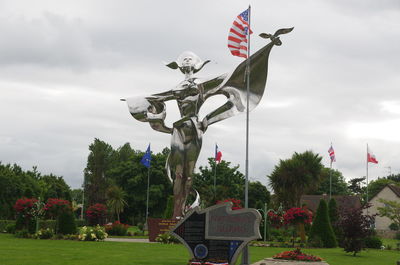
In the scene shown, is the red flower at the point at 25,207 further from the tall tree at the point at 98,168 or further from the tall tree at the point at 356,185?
the tall tree at the point at 356,185

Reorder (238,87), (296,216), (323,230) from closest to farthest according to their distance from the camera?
(238,87)
(296,216)
(323,230)

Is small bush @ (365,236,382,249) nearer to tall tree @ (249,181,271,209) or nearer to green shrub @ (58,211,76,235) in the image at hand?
green shrub @ (58,211,76,235)

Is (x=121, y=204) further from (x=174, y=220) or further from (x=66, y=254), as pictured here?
(x=66, y=254)

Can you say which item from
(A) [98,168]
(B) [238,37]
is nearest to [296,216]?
(B) [238,37]

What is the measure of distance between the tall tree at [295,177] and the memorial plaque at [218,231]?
37074 millimetres

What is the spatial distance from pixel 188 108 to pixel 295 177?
26793 mm

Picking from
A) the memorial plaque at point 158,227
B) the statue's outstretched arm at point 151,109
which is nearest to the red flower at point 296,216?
the memorial plaque at point 158,227

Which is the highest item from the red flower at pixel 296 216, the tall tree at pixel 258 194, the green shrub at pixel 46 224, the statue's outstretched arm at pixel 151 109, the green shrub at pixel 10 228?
the statue's outstretched arm at pixel 151 109

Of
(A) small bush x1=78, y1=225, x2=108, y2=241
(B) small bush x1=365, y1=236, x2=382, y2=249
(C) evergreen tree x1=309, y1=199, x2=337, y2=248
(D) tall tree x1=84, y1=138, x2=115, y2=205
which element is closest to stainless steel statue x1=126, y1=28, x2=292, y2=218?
(A) small bush x1=78, y1=225, x2=108, y2=241

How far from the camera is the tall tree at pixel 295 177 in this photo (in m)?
52.4

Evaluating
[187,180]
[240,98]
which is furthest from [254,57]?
[187,180]

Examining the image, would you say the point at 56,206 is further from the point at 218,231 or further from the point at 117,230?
the point at 218,231

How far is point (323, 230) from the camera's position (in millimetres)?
32531

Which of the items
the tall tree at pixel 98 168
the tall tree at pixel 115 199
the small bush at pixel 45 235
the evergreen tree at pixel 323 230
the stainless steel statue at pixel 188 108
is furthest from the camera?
the tall tree at pixel 98 168
